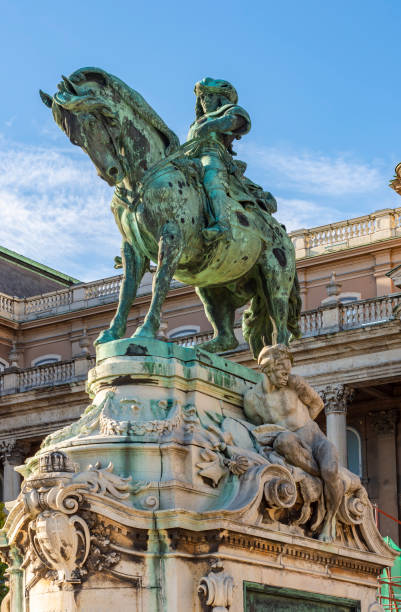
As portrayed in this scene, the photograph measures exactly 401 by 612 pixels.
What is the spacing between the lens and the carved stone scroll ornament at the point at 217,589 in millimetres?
8469

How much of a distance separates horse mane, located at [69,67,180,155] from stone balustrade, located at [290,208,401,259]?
32568 mm

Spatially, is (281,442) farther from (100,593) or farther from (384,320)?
(384,320)

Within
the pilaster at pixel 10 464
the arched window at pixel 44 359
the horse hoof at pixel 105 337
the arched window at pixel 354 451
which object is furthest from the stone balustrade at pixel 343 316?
the horse hoof at pixel 105 337

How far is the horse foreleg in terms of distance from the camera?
9.91 metres

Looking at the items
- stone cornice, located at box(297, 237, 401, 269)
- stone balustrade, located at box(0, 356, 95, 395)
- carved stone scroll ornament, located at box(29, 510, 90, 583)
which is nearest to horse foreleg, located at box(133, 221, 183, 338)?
carved stone scroll ornament, located at box(29, 510, 90, 583)

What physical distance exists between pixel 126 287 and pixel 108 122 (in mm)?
1317

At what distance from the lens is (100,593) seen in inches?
331

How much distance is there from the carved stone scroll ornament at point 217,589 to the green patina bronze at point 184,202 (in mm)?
1995

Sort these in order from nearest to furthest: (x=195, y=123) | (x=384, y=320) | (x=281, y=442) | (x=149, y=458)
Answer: (x=149, y=458)
(x=281, y=442)
(x=195, y=123)
(x=384, y=320)

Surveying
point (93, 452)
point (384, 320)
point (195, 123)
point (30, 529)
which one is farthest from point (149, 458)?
point (384, 320)

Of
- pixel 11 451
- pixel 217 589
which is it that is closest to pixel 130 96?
pixel 217 589

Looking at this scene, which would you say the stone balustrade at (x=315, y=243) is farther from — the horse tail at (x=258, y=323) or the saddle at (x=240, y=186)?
the saddle at (x=240, y=186)

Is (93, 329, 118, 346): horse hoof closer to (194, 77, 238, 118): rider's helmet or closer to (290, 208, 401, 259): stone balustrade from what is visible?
(194, 77, 238, 118): rider's helmet

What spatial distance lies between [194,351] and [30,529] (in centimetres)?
196
